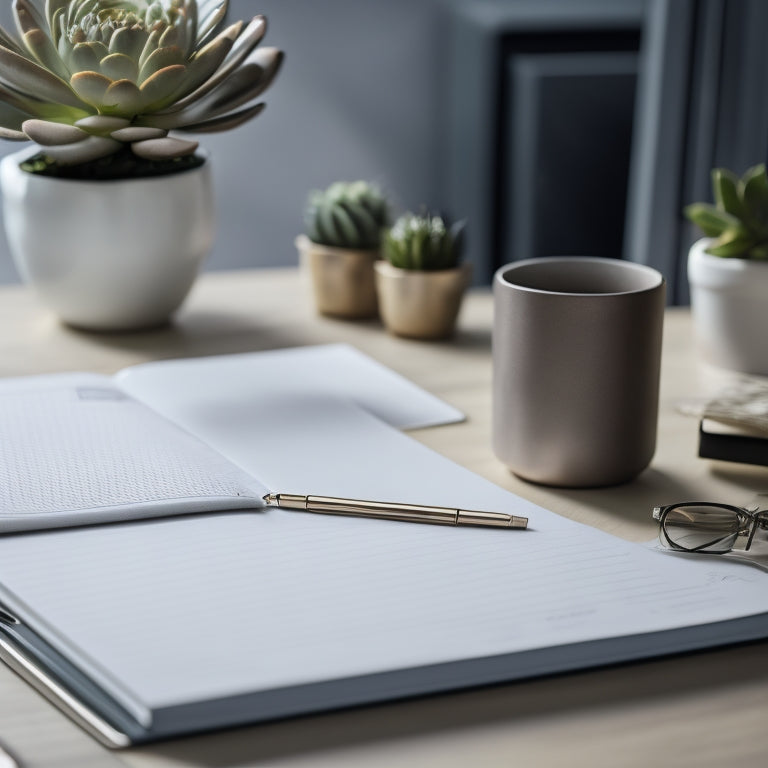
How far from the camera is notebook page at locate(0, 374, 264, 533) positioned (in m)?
0.56

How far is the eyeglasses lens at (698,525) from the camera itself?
0.55 meters

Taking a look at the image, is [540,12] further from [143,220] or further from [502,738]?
[502,738]

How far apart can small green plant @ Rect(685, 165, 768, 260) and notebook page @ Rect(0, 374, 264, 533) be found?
420 mm

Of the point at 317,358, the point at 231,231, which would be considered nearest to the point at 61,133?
the point at 317,358

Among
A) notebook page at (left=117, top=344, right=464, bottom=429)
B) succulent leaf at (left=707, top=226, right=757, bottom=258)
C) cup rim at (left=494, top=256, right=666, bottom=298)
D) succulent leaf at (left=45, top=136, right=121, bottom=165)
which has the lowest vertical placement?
notebook page at (left=117, top=344, right=464, bottom=429)

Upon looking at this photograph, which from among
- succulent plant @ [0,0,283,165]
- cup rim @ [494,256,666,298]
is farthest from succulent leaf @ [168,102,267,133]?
cup rim @ [494,256,666,298]

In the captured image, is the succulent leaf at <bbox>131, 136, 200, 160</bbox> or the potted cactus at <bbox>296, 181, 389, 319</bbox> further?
the potted cactus at <bbox>296, 181, 389, 319</bbox>

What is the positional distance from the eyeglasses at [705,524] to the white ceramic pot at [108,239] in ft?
1.61

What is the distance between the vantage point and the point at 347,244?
972 mm

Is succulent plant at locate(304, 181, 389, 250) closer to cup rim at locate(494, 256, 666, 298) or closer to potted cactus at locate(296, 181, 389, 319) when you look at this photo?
potted cactus at locate(296, 181, 389, 319)

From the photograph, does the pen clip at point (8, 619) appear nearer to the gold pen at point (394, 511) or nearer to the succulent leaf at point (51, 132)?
the gold pen at point (394, 511)

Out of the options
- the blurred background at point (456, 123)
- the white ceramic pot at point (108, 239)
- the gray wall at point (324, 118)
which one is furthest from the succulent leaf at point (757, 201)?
the gray wall at point (324, 118)

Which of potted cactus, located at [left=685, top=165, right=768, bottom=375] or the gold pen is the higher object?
potted cactus, located at [left=685, top=165, right=768, bottom=375]

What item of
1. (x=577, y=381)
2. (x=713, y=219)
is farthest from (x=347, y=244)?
(x=577, y=381)
